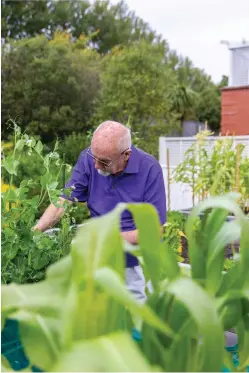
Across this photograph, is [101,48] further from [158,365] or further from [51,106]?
[158,365]

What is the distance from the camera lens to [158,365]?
75 centimetres

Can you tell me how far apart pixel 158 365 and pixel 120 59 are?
14738 millimetres

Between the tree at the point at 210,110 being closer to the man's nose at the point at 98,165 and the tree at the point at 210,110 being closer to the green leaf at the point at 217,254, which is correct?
the man's nose at the point at 98,165

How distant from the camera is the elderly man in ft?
7.09

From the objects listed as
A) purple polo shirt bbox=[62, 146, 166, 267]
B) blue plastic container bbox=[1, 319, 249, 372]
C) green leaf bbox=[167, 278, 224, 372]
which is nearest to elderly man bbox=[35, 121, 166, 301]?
purple polo shirt bbox=[62, 146, 166, 267]

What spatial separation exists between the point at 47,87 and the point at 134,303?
713 inches

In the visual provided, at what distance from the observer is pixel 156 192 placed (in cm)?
238

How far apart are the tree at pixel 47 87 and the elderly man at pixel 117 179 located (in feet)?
49.9

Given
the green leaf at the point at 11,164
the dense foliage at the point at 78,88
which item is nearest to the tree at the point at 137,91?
the dense foliage at the point at 78,88

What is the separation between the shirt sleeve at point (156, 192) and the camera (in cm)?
236

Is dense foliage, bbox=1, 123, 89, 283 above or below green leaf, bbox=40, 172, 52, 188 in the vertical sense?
below

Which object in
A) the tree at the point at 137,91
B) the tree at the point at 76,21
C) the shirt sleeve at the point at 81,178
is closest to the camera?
the shirt sleeve at the point at 81,178

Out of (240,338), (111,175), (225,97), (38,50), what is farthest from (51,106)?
(240,338)

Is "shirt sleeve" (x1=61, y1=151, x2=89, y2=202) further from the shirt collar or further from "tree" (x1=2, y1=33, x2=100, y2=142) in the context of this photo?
"tree" (x1=2, y1=33, x2=100, y2=142)
